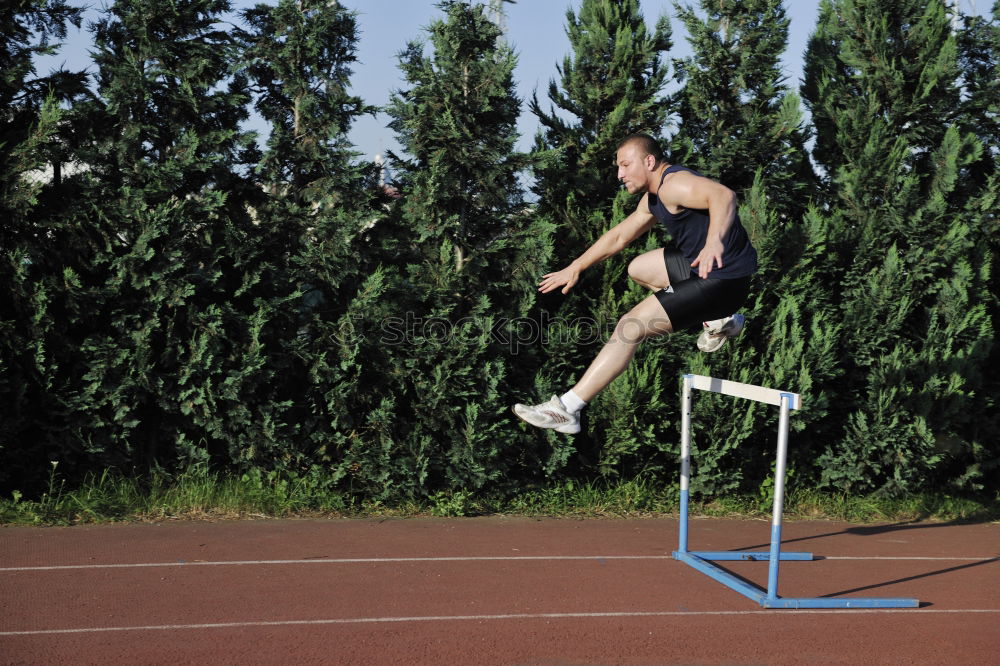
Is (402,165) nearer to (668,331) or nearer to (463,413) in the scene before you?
(463,413)

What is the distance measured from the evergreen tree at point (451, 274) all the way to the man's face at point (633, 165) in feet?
7.29

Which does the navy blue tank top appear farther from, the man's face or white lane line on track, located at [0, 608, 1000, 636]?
white lane line on track, located at [0, 608, 1000, 636]

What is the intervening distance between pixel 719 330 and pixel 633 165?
4.17 ft

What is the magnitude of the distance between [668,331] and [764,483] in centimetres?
359

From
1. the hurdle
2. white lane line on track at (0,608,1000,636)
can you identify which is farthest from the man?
white lane line on track at (0,608,1000,636)

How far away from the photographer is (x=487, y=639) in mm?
4496

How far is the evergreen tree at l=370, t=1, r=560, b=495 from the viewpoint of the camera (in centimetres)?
726

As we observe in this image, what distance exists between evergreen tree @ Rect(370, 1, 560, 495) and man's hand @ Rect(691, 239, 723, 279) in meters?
2.86

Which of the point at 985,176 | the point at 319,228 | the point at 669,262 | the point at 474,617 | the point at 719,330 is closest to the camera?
the point at 474,617

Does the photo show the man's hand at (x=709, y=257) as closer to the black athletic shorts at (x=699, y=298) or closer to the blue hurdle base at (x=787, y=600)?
the black athletic shorts at (x=699, y=298)

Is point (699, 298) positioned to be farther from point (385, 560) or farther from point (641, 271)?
point (385, 560)

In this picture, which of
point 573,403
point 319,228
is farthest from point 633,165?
point 319,228

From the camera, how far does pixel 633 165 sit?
5070mm

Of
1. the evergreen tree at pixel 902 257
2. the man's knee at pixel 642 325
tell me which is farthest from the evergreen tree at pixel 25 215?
the evergreen tree at pixel 902 257
